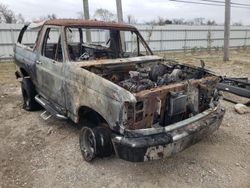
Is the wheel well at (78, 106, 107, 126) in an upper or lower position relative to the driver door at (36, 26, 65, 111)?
lower

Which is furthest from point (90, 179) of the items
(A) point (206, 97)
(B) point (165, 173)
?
(A) point (206, 97)

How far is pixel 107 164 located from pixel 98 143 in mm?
497

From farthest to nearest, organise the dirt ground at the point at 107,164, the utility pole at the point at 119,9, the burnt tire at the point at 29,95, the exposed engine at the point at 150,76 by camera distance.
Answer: the utility pole at the point at 119,9, the burnt tire at the point at 29,95, the exposed engine at the point at 150,76, the dirt ground at the point at 107,164

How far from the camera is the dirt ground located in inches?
135

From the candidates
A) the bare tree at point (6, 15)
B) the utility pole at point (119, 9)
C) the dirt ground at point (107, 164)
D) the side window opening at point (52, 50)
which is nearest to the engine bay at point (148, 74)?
the side window opening at point (52, 50)

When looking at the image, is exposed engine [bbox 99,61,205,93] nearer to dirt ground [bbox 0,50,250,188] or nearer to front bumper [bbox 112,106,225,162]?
front bumper [bbox 112,106,225,162]

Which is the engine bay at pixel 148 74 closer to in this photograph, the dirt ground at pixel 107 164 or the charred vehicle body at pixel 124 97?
the charred vehicle body at pixel 124 97

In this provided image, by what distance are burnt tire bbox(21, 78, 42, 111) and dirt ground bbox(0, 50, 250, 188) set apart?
0.88 meters

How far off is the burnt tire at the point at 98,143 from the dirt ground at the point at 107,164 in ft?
0.72

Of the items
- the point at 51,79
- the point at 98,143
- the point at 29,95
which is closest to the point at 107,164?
the point at 98,143

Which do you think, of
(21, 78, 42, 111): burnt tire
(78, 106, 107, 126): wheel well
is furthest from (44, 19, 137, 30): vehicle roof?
(78, 106, 107, 126): wheel well

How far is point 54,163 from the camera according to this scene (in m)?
3.83

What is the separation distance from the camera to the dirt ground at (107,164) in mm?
3424

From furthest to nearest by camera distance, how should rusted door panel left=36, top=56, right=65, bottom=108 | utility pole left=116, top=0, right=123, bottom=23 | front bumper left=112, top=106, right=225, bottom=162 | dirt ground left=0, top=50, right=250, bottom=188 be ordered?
utility pole left=116, top=0, right=123, bottom=23, rusted door panel left=36, top=56, right=65, bottom=108, dirt ground left=0, top=50, right=250, bottom=188, front bumper left=112, top=106, right=225, bottom=162
